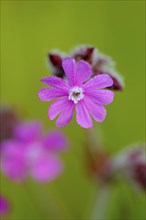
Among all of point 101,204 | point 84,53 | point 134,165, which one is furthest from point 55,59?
point 101,204

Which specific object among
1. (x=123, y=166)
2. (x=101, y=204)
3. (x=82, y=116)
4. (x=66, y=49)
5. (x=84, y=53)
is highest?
(x=66, y=49)

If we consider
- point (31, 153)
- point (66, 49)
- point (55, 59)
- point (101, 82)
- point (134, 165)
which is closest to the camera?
point (101, 82)

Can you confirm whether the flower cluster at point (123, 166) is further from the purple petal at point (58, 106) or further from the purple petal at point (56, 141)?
the purple petal at point (58, 106)

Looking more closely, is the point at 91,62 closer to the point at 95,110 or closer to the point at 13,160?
the point at 95,110

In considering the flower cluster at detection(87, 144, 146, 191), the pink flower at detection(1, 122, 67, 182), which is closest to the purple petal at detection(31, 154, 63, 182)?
the pink flower at detection(1, 122, 67, 182)

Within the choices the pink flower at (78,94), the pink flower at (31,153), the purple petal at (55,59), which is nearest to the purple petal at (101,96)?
the pink flower at (78,94)

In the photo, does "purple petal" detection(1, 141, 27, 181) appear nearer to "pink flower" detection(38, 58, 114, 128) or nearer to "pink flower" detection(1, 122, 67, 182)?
"pink flower" detection(1, 122, 67, 182)

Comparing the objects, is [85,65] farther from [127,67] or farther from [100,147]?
[127,67]
